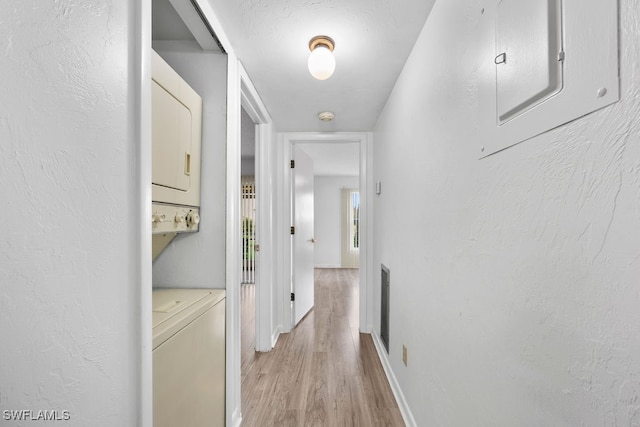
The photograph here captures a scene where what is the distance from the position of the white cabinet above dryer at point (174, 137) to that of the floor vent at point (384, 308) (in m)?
1.61

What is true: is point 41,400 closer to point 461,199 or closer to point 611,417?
point 611,417

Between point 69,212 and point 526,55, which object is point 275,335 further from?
point 526,55

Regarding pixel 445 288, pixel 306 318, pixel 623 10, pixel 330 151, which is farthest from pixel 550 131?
pixel 330 151

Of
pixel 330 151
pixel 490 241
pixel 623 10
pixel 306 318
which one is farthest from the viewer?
pixel 330 151

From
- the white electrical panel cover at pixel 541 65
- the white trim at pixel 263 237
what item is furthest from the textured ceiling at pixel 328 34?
the white electrical panel cover at pixel 541 65

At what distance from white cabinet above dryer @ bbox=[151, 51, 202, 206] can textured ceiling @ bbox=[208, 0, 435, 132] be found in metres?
0.44

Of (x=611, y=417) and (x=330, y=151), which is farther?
(x=330, y=151)

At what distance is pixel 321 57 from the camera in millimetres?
1479

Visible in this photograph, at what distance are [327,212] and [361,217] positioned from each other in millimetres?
4141

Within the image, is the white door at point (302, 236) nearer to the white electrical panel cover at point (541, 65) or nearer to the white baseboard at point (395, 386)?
Answer: the white baseboard at point (395, 386)

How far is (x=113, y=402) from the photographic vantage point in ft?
2.37

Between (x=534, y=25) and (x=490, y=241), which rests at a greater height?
(x=534, y=25)

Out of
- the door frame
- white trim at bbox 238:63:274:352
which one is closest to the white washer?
white trim at bbox 238:63:274:352

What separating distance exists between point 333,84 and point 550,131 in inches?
64.8
